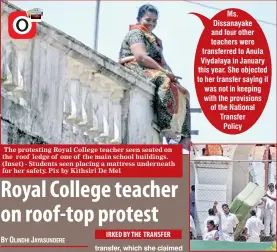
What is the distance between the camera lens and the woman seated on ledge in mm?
7406

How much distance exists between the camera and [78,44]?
6.85 meters

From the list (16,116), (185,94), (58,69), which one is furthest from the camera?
(185,94)

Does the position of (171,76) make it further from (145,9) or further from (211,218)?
(211,218)

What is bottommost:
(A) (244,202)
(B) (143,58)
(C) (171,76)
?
(A) (244,202)

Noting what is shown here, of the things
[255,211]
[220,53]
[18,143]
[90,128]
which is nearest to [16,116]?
[18,143]

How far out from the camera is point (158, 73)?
7609 millimetres

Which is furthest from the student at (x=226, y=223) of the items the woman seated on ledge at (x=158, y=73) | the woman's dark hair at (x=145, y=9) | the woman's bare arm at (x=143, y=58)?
the woman's dark hair at (x=145, y=9)

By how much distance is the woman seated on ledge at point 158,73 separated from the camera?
7.41 meters

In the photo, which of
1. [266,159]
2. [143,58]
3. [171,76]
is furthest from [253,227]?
[143,58]

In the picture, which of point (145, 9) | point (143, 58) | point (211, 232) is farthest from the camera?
point (143, 58)

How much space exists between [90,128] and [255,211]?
133cm

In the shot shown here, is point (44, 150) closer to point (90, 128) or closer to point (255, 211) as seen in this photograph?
point (90, 128)

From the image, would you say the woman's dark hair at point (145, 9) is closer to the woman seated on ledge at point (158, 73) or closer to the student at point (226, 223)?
the woman seated on ledge at point (158, 73)

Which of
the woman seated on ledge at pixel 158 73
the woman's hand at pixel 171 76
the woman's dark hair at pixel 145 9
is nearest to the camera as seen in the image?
the woman's dark hair at pixel 145 9
